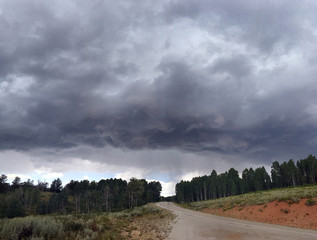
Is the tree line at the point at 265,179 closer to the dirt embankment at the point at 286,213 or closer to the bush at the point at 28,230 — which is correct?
the dirt embankment at the point at 286,213

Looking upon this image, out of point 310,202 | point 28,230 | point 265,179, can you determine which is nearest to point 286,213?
point 310,202

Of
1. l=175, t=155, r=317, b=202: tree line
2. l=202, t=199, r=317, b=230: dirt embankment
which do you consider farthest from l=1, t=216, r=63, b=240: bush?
l=175, t=155, r=317, b=202: tree line

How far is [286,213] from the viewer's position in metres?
25.2

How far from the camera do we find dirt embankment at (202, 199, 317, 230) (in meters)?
21.3

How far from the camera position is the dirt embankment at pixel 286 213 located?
838 inches

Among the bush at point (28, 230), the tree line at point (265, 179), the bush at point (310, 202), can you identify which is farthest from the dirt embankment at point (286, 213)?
the tree line at point (265, 179)

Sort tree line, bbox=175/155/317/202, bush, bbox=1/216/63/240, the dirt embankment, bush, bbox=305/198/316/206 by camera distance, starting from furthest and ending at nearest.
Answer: tree line, bbox=175/155/317/202, bush, bbox=305/198/316/206, the dirt embankment, bush, bbox=1/216/63/240

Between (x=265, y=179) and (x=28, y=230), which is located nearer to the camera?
(x=28, y=230)

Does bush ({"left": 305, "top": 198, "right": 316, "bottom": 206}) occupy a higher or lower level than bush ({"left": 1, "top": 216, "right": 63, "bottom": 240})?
lower

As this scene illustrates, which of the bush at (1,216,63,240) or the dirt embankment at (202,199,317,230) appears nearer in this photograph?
the bush at (1,216,63,240)

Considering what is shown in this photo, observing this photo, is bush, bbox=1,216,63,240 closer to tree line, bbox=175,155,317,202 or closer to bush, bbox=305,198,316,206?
bush, bbox=305,198,316,206

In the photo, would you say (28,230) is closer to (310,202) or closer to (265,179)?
(310,202)

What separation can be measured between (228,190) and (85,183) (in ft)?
329

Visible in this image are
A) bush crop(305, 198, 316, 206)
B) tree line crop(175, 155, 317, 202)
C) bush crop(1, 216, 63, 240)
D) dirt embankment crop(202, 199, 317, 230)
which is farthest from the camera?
tree line crop(175, 155, 317, 202)
